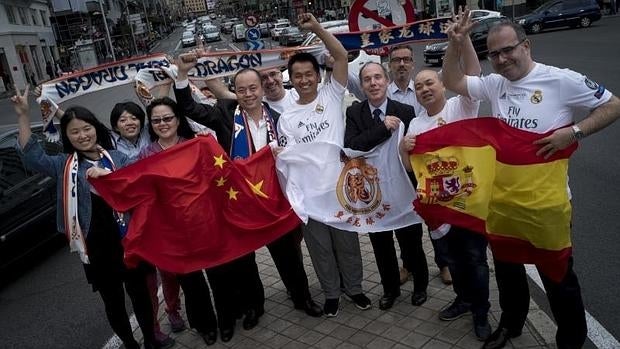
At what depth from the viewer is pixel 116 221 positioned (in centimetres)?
375

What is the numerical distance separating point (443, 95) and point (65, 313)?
14.2 ft

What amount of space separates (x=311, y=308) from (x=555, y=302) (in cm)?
196

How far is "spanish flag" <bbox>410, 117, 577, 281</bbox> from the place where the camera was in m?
2.90

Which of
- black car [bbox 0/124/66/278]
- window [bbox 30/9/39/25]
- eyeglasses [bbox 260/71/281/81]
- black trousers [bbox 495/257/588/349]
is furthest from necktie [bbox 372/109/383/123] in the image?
window [bbox 30/9/39/25]

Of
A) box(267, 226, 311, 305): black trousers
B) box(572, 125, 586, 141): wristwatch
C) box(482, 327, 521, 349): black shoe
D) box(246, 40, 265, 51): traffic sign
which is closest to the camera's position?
box(572, 125, 586, 141): wristwatch

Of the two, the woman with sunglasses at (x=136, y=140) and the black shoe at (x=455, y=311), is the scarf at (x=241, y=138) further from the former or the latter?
the black shoe at (x=455, y=311)

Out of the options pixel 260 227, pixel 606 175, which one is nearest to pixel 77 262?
pixel 260 227

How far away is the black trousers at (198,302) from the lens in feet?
13.2

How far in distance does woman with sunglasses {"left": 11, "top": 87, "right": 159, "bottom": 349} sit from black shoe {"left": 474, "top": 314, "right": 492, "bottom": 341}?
8.30 ft

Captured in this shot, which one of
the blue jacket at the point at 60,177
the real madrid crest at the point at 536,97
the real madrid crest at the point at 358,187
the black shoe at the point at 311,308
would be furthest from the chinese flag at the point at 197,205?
the real madrid crest at the point at 536,97

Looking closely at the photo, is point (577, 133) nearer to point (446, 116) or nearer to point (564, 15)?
point (446, 116)

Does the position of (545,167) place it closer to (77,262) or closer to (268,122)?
(268,122)

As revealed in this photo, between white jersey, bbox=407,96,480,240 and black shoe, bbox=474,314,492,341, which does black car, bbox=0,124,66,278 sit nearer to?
white jersey, bbox=407,96,480,240

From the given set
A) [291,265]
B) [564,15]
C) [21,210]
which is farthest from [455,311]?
[564,15]
